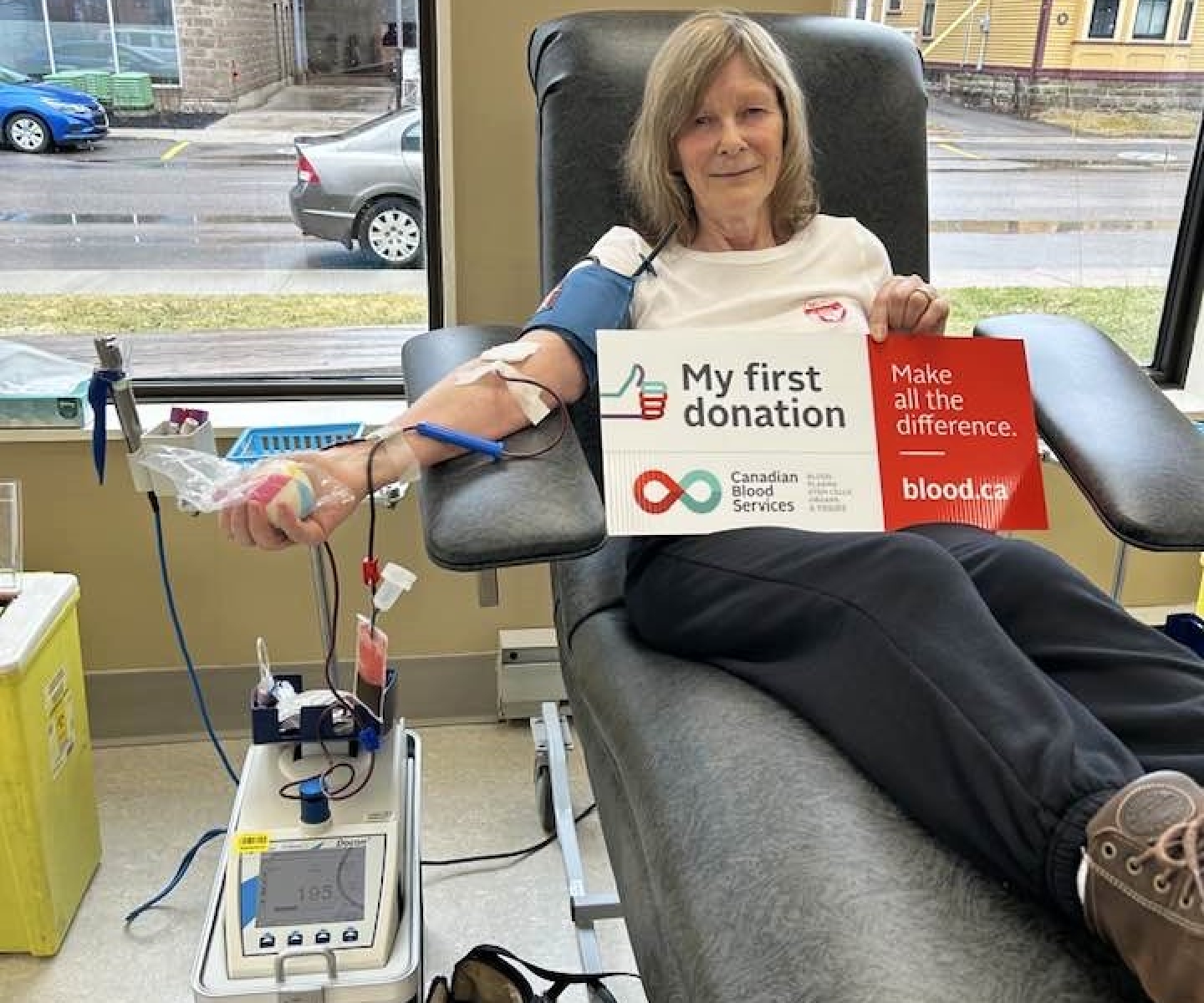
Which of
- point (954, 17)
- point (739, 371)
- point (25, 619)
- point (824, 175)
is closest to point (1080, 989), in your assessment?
point (739, 371)

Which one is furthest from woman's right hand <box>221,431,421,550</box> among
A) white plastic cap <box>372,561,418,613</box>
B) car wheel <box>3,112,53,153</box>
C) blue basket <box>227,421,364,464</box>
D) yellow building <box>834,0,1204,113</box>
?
yellow building <box>834,0,1204,113</box>

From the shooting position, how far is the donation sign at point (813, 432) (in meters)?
1.20

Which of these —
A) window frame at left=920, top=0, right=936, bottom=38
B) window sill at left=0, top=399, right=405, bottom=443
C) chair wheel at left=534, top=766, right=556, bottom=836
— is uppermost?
window frame at left=920, top=0, right=936, bottom=38

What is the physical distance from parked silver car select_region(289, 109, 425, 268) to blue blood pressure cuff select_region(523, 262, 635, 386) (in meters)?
0.61

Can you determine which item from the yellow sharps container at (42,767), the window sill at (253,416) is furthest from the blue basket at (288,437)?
the yellow sharps container at (42,767)

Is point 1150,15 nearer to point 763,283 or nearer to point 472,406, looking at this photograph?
point 763,283

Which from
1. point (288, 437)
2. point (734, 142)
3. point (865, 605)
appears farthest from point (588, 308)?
point (288, 437)

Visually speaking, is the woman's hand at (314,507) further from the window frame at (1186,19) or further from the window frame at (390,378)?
the window frame at (1186,19)

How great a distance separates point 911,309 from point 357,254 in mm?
983

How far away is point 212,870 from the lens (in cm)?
168

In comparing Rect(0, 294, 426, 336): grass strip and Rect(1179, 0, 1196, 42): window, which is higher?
Rect(1179, 0, 1196, 42): window

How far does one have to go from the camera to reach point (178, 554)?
1.84 metres

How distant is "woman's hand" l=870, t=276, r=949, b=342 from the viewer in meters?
1.35

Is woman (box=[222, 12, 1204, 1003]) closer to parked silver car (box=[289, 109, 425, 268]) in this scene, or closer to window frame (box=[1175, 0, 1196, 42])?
parked silver car (box=[289, 109, 425, 268])
